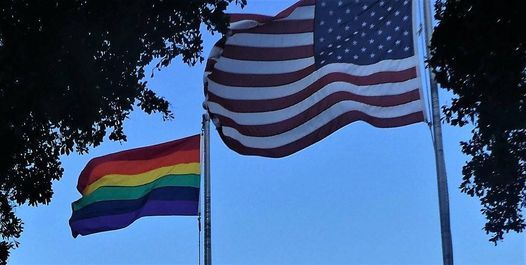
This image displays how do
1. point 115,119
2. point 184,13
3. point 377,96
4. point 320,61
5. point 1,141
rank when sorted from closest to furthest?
point 1,141 → point 184,13 → point 115,119 → point 377,96 → point 320,61

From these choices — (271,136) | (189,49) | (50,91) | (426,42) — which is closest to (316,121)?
(271,136)

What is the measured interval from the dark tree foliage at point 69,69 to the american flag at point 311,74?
151 inches

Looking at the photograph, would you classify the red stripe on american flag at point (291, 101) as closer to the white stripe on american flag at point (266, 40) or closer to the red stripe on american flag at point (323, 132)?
the red stripe on american flag at point (323, 132)

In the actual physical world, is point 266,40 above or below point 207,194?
above

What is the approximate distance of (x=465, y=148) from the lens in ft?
32.8

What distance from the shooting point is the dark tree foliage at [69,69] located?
9.26 meters

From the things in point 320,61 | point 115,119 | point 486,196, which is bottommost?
point 486,196

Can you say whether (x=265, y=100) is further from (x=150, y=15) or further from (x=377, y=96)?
Result: (x=150, y=15)

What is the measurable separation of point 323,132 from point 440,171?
271cm

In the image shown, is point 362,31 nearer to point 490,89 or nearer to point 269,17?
point 269,17

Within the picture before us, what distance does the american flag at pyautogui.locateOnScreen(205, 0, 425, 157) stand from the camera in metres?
14.3

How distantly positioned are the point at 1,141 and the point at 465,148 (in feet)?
16.5

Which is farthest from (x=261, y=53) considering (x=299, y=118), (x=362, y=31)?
(x=362, y=31)

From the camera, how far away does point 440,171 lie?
1264cm
